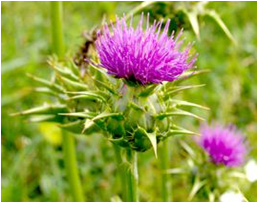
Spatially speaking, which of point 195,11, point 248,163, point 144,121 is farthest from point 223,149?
point 144,121

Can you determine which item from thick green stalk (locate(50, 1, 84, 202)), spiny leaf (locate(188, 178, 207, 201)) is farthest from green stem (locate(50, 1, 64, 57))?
spiny leaf (locate(188, 178, 207, 201))

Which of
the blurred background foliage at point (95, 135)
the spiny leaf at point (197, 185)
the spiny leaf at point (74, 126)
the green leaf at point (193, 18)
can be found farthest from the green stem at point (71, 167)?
the green leaf at point (193, 18)

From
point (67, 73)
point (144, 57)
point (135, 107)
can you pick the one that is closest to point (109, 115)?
point (135, 107)

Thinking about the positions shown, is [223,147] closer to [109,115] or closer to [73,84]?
[73,84]

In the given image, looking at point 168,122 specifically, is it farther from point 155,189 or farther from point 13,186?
point 155,189

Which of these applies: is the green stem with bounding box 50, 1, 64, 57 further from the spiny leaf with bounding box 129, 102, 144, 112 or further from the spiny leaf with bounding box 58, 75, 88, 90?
the spiny leaf with bounding box 129, 102, 144, 112
